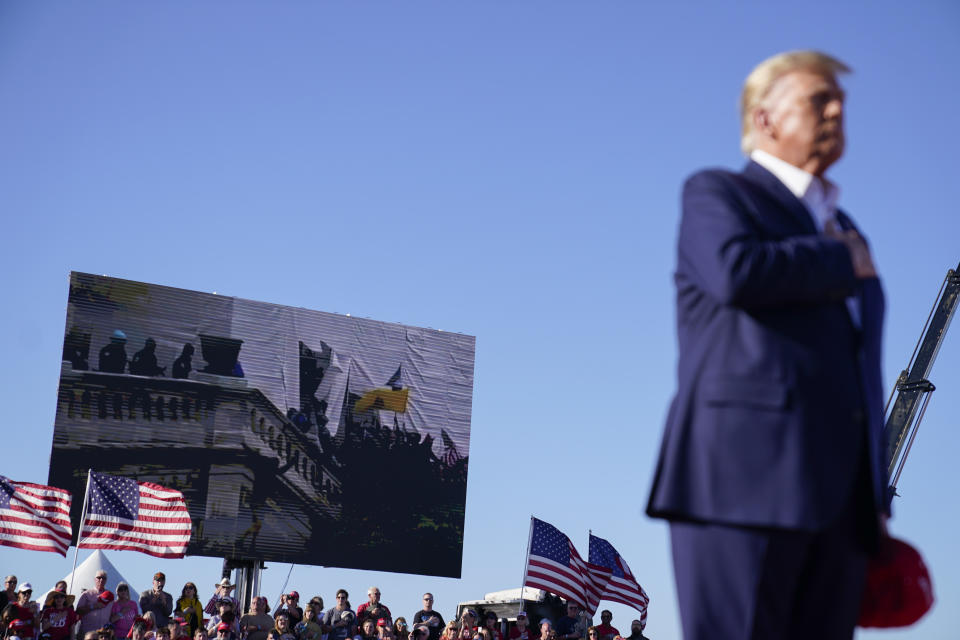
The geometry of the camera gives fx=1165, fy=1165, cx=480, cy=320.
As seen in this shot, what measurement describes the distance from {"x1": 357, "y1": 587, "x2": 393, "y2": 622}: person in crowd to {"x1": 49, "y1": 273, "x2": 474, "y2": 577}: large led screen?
20.7 feet

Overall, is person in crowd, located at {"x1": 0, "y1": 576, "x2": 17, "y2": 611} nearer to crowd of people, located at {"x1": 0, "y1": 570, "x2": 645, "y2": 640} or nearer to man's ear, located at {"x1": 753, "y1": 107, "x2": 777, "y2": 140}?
crowd of people, located at {"x1": 0, "y1": 570, "x2": 645, "y2": 640}

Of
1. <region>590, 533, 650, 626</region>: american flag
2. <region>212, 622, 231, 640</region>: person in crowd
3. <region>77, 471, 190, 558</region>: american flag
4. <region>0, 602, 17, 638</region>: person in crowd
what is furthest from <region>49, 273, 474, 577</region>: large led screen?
<region>212, 622, 231, 640</region>: person in crowd

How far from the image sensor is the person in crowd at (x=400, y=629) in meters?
13.5

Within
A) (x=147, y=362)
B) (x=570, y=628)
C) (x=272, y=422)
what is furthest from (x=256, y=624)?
(x=147, y=362)

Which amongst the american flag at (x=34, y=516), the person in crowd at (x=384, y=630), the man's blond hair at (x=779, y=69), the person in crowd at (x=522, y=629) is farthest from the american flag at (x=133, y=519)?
the man's blond hair at (x=779, y=69)

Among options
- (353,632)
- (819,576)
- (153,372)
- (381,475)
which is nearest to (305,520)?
(381,475)

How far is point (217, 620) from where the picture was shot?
485 inches

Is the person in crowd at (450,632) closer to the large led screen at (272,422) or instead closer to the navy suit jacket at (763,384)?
the large led screen at (272,422)

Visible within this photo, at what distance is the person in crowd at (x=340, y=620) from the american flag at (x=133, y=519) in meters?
3.22

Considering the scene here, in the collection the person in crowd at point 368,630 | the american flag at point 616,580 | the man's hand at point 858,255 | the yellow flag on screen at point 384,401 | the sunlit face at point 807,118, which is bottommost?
the person in crowd at point 368,630

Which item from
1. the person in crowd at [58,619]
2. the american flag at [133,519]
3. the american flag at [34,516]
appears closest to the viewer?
the person in crowd at [58,619]

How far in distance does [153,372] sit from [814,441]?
19378 millimetres

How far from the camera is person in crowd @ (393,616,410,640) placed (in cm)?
1355

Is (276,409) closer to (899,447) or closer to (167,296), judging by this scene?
(167,296)
